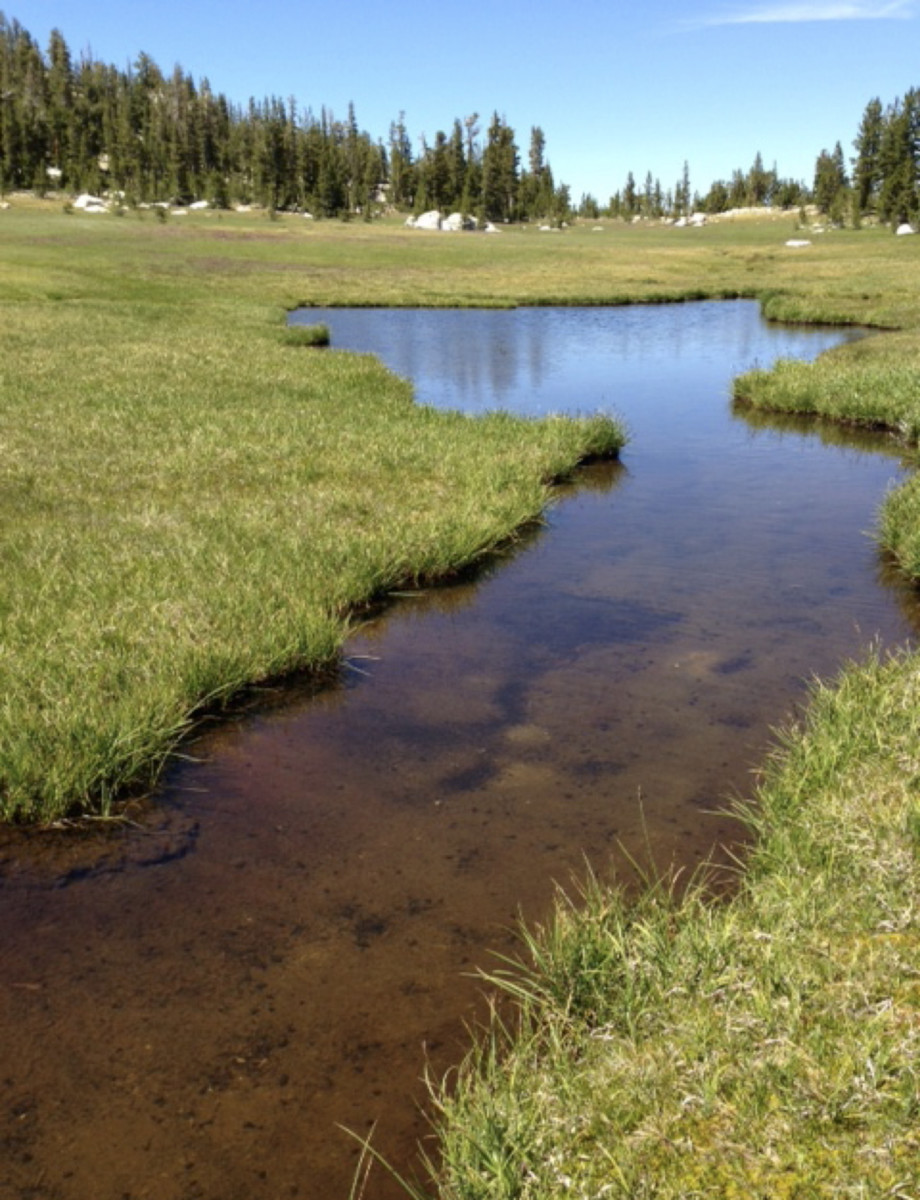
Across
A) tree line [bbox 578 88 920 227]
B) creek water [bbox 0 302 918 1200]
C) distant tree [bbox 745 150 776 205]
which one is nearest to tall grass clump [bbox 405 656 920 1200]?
creek water [bbox 0 302 918 1200]

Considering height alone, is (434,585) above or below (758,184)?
below

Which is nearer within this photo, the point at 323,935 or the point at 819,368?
the point at 323,935

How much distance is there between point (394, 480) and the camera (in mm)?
13836

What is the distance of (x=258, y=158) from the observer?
142250 millimetres

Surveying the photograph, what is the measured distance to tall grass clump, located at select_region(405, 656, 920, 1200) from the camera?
10.6 feet

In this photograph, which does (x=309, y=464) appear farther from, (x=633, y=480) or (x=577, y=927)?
(x=577, y=927)

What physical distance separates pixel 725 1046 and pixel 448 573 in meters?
7.90

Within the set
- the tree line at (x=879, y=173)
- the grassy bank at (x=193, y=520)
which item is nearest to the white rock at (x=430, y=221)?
the tree line at (x=879, y=173)

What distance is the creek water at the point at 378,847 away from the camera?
4.03m

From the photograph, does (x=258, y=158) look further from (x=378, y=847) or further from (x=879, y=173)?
(x=378, y=847)

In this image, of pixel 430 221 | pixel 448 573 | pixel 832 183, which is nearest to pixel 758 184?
pixel 832 183

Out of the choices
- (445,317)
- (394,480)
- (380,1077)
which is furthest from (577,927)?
(445,317)

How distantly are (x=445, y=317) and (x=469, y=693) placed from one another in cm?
3816

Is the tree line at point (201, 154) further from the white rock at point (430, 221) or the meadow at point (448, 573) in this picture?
the meadow at point (448, 573)
